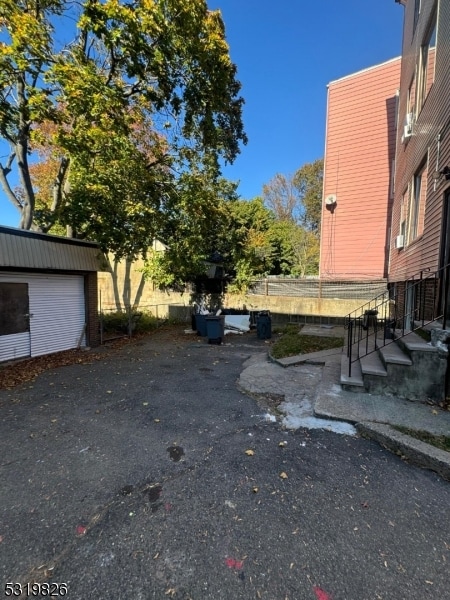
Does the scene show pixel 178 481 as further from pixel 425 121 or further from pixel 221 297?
pixel 221 297

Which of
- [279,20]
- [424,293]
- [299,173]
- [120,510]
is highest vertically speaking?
[299,173]

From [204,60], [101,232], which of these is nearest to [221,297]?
[101,232]

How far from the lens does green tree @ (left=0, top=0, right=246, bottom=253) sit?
19.7ft

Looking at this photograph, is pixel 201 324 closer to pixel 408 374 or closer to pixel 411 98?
pixel 408 374

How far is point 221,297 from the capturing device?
14.1 meters

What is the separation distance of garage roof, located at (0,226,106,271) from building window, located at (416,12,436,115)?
909 cm

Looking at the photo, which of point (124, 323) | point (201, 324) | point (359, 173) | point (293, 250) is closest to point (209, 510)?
point (201, 324)

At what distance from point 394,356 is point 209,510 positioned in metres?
3.41

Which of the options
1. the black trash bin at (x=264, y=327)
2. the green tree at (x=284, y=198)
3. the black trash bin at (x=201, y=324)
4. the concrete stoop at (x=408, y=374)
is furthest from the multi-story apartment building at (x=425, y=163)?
the green tree at (x=284, y=198)

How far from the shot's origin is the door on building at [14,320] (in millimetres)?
6797

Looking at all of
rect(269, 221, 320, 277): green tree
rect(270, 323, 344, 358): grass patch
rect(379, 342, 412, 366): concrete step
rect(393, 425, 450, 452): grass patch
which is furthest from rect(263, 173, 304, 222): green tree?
rect(393, 425, 450, 452): grass patch

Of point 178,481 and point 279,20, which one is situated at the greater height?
point 279,20

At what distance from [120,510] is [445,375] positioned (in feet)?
13.8

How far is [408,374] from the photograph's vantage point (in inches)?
163
